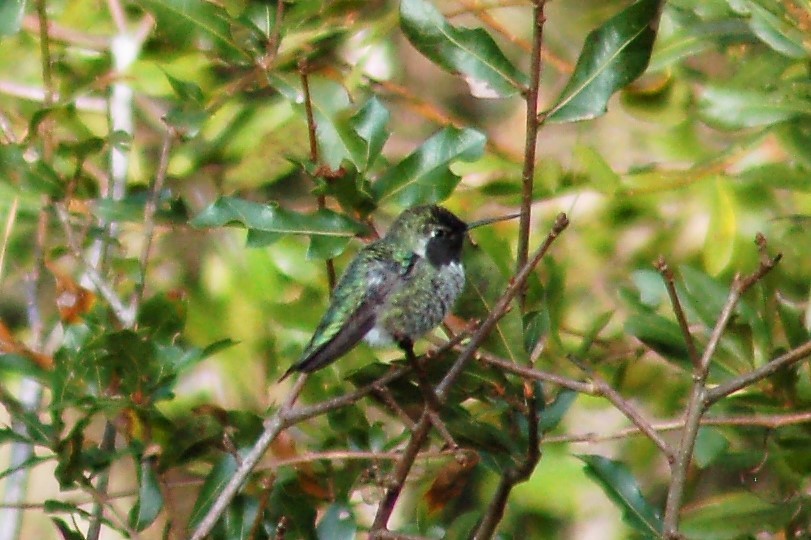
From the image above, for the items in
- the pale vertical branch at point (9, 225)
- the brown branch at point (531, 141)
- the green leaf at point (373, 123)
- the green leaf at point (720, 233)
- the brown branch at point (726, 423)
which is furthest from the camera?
the green leaf at point (720, 233)

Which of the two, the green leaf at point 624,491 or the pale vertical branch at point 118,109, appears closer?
the green leaf at point 624,491

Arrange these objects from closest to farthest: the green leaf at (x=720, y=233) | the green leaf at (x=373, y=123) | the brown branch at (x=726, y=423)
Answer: the brown branch at (x=726, y=423), the green leaf at (x=373, y=123), the green leaf at (x=720, y=233)

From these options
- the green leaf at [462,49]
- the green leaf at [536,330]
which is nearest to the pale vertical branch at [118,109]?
the green leaf at [462,49]

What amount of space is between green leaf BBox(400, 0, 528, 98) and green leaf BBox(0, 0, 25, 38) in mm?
714

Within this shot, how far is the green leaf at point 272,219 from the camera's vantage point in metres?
1.57

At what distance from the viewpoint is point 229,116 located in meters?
2.43

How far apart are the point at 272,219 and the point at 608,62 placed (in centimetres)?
54

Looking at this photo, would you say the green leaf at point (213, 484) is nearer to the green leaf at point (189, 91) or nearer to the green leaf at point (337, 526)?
the green leaf at point (337, 526)

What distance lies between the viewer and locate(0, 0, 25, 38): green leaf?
72.9 inches

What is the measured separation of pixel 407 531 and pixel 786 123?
921 millimetres

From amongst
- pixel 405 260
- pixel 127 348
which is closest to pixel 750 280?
pixel 127 348

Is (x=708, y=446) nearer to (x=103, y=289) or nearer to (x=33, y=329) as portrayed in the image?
(x=103, y=289)

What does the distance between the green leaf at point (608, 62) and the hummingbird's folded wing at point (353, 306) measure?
511mm

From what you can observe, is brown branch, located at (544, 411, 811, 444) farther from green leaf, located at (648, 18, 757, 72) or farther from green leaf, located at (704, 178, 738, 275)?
green leaf, located at (648, 18, 757, 72)
